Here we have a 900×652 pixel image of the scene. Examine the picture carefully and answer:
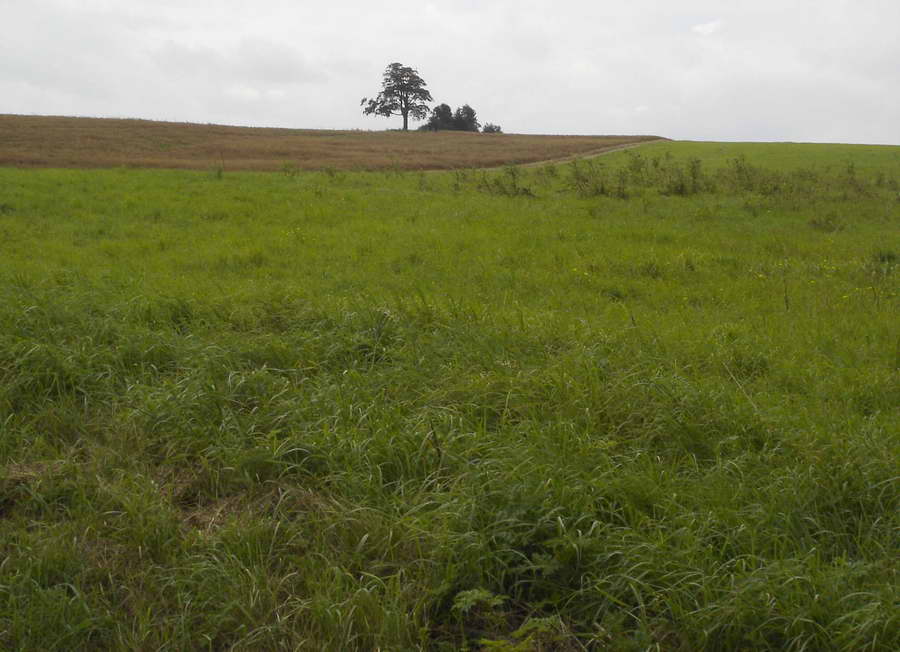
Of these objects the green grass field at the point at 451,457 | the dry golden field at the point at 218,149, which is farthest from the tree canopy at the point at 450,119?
the green grass field at the point at 451,457

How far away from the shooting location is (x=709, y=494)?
4.00 metres

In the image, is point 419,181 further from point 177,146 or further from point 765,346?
point 177,146

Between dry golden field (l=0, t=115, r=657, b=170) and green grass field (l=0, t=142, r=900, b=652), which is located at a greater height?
dry golden field (l=0, t=115, r=657, b=170)

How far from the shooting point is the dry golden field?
28.1m

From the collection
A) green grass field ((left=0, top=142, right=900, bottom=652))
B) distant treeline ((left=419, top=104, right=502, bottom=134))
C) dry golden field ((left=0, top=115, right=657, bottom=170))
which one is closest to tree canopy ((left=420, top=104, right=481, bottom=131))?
distant treeline ((left=419, top=104, right=502, bottom=134))

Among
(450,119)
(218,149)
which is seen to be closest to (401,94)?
(450,119)

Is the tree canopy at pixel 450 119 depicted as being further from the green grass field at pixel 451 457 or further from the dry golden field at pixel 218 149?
the green grass field at pixel 451 457

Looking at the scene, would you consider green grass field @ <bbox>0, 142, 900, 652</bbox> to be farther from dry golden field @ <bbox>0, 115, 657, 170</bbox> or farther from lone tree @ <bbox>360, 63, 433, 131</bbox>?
lone tree @ <bbox>360, 63, 433, 131</bbox>

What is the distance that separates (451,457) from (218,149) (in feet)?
117

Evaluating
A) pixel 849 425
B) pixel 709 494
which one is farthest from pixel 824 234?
pixel 709 494

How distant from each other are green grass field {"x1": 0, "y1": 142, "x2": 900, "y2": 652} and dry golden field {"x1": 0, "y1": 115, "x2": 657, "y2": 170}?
20206mm

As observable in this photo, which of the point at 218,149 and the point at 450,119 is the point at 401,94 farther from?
the point at 218,149

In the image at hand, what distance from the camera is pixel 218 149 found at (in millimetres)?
36656

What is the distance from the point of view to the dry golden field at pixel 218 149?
28.1 meters
